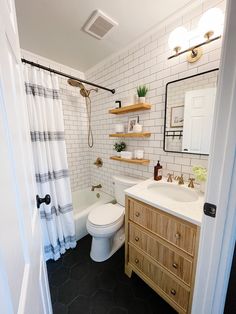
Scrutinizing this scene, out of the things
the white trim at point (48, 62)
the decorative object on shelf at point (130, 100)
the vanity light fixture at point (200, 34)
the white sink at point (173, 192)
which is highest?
the white trim at point (48, 62)

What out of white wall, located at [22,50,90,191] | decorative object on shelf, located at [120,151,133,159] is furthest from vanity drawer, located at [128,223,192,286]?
white wall, located at [22,50,90,191]

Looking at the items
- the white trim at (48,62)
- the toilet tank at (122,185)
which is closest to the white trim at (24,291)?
the toilet tank at (122,185)

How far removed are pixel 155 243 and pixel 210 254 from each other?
469 mm

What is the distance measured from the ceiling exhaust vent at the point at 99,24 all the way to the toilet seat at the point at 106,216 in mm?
1943

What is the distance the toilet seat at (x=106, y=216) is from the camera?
4.93 ft

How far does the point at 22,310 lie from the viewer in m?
0.37

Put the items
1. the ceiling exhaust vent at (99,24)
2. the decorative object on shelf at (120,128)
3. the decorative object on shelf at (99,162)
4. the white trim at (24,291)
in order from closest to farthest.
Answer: the white trim at (24,291)
the ceiling exhaust vent at (99,24)
the decorative object on shelf at (120,128)
the decorative object on shelf at (99,162)

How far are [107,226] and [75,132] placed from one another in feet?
5.42

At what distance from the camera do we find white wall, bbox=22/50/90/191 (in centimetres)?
232

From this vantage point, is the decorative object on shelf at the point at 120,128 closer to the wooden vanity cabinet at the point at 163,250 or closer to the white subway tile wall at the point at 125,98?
the white subway tile wall at the point at 125,98

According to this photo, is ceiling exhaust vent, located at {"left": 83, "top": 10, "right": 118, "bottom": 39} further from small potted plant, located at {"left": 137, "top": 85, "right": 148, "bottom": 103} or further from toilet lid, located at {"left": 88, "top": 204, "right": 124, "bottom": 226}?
toilet lid, located at {"left": 88, "top": 204, "right": 124, "bottom": 226}

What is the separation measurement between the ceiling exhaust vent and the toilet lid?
6.38 feet

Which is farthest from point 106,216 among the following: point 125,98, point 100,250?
point 125,98

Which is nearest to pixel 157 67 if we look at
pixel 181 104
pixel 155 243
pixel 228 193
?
pixel 181 104
